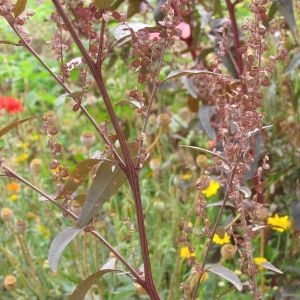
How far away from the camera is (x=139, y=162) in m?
0.94

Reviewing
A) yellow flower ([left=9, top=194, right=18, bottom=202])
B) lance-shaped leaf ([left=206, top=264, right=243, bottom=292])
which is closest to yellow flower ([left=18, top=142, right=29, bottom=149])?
yellow flower ([left=9, top=194, right=18, bottom=202])

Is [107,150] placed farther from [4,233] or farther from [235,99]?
[4,233]

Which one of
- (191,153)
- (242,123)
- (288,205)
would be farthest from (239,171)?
(191,153)

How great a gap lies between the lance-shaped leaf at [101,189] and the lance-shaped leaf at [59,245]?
18 millimetres

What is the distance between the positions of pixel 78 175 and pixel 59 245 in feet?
0.32

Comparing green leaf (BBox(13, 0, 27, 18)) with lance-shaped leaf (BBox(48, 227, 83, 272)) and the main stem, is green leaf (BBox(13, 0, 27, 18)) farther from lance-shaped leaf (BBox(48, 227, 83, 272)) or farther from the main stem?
lance-shaped leaf (BBox(48, 227, 83, 272))

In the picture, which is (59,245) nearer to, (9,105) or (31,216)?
(31,216)

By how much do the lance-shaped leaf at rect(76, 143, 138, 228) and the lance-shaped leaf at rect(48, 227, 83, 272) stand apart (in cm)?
2

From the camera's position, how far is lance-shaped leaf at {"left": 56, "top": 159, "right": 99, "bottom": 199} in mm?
951

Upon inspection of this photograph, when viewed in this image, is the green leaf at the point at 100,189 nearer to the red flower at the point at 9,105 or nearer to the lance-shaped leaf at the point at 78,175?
the lance-shaped leaf at the point at 78,175

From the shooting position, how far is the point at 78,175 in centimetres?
97

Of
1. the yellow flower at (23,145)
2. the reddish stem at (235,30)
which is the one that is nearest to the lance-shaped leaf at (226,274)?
the reddish stem at (235,30)

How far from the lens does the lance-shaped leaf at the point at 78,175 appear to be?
0.95 meters

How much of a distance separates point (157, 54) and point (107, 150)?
14 centimetres
